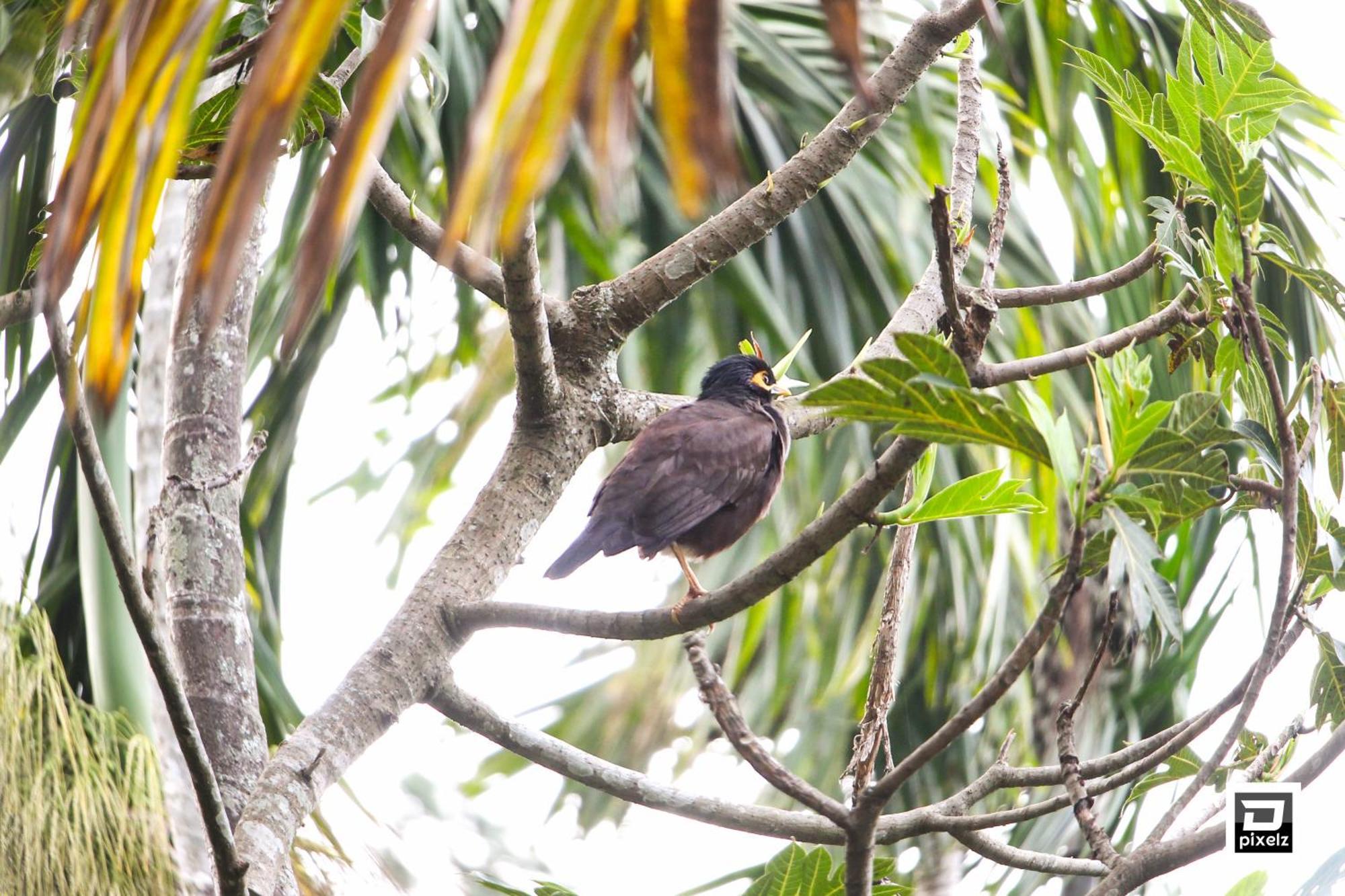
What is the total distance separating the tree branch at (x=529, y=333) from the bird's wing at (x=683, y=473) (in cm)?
104

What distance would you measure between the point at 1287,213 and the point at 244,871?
404 centimetres

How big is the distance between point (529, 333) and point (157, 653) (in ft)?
2.87

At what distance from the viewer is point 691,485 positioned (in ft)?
11.0

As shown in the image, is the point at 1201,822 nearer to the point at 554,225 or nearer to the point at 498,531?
the point at 498,531

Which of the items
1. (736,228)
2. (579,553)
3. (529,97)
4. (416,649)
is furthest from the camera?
(579,553)

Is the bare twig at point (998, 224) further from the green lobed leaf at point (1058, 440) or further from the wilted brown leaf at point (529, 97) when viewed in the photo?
the wilted brown leaf at point (529, 97)

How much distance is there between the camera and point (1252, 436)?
5.56 ft

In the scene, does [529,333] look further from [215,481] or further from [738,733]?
[738,733]

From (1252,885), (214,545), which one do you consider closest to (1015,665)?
(1252,885)

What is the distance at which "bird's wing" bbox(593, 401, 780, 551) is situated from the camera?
3.30 m

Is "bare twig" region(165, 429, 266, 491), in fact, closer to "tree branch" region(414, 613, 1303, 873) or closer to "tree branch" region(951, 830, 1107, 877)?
"tree branch" region(414, 613, 1303, 873)

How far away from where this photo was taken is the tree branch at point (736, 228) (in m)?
2.35

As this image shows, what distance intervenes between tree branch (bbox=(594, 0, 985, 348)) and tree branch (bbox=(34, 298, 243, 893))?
1.16 metres

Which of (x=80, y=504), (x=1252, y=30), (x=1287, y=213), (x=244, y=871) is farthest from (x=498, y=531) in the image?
(x=1287, y=213)
